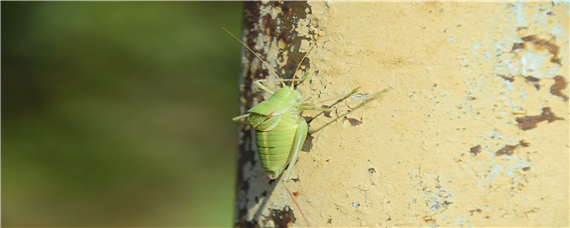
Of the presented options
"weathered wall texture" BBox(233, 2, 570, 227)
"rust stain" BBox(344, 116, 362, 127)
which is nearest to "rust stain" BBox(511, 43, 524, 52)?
"weathered wall texture" BBox(233, 2, 570, 227)

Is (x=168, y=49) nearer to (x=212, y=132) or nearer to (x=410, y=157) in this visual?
(x=212, y=132)

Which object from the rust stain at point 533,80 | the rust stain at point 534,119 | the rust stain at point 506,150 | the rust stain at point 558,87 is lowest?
the rust stain at point 506,150

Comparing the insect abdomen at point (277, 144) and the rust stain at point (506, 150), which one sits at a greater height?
the insect abdomen at point (277, 144)

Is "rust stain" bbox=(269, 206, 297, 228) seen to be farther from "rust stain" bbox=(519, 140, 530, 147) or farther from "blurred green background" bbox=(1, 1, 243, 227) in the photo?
"blurred green background" bbox=(1, 1, 243, 227)

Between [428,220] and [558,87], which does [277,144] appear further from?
[558,87]

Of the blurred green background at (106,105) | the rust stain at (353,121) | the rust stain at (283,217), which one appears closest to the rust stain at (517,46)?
the rust stain at (353,121)

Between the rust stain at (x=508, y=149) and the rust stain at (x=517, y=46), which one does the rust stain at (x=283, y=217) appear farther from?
the rust stain at (x=517, y=46)

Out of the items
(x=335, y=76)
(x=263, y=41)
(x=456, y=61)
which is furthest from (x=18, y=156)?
(x=456, y=61)
